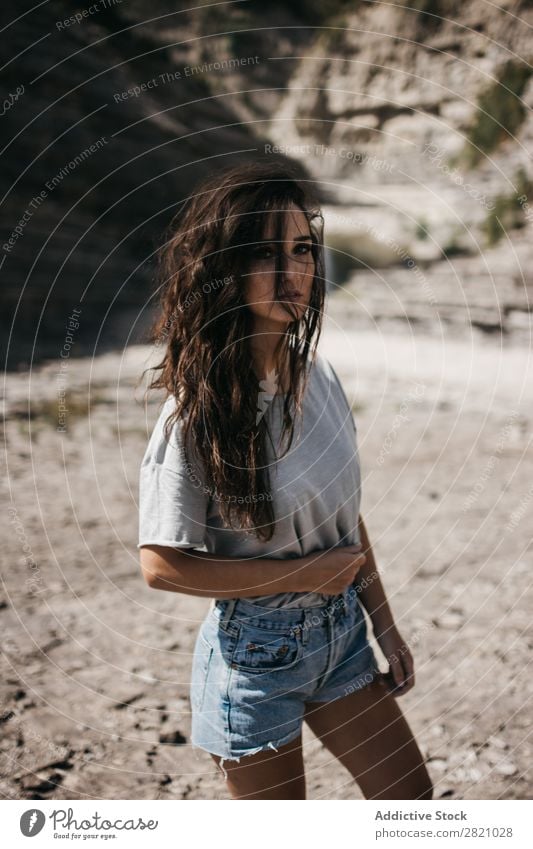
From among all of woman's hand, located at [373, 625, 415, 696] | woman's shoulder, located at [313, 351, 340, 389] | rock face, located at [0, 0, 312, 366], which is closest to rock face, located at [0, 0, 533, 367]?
rock face, located at [0, 0, 312, 366]

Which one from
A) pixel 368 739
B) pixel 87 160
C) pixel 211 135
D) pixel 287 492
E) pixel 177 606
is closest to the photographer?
pixel 287 492

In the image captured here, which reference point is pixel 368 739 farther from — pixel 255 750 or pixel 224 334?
pixel 224 334

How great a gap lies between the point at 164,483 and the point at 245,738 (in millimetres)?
553

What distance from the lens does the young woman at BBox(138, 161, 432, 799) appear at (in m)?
1.45

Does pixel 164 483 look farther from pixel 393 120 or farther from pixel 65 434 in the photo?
pixel 393 120

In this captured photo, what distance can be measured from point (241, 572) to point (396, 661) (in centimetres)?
52

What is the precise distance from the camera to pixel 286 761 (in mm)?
1536

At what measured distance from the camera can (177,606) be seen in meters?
4.10

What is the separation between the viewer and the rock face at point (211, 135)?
12.5 m

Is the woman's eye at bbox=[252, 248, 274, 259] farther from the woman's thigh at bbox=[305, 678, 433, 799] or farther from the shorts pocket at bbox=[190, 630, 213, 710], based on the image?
the woman's thigh at bbox=[305, 678, 433, 799]

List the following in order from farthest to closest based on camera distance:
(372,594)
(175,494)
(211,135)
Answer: (211,135) → (372,594) → (175,494)

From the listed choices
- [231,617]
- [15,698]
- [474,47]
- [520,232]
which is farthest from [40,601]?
[474,47]

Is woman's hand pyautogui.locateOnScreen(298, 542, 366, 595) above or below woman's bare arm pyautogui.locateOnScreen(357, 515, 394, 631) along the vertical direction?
above

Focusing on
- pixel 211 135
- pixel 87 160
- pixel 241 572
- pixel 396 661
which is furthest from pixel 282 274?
pixel 211 135
